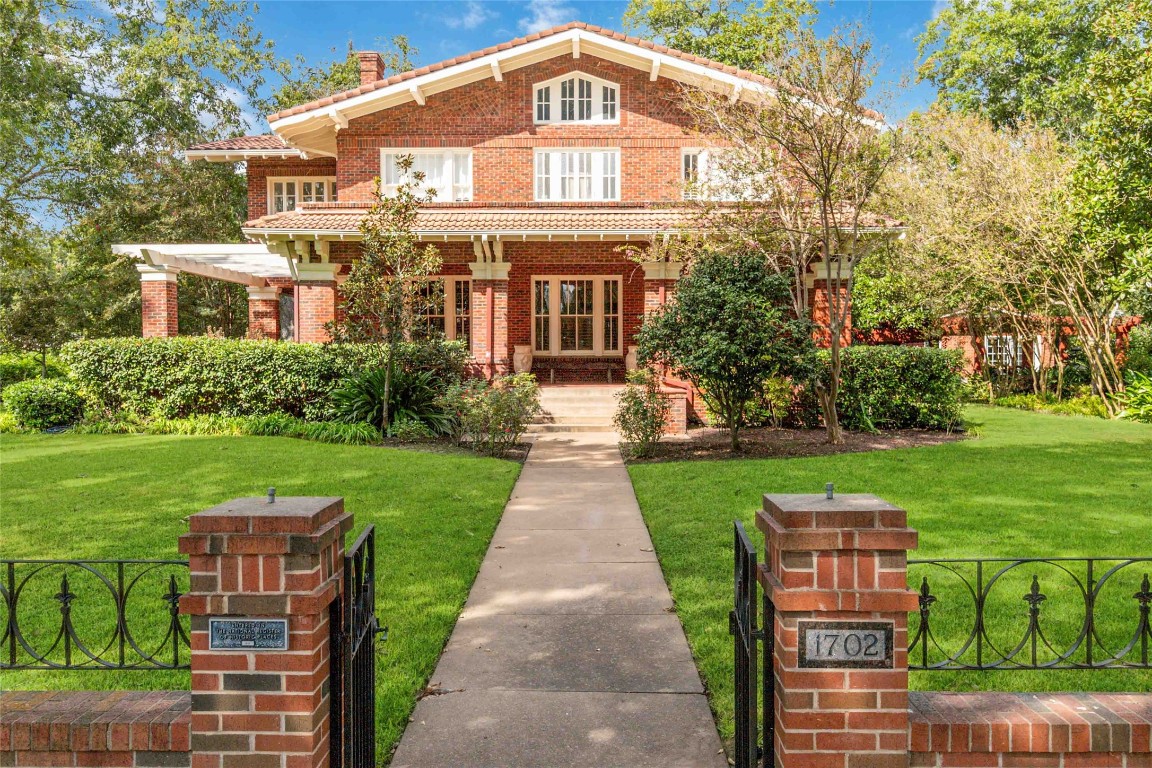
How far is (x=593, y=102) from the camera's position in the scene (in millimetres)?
19047

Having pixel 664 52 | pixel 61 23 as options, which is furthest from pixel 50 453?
pixel 61 23

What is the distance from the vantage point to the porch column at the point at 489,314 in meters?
16.9

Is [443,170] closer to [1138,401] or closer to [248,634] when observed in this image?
[1138,401]

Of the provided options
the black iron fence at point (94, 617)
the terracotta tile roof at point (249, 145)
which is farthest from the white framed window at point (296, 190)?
the black iron fence at point (94, 617)

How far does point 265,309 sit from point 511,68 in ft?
32.4

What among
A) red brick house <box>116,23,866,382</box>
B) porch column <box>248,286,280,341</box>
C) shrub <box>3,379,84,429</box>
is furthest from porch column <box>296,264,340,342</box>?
porch column <box>248,286,280,341</box>

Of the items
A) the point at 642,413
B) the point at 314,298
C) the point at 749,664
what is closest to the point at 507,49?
the point at 314,298

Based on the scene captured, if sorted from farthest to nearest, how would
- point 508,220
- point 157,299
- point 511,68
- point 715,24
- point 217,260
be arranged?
point 715,24 → point 217,260 → point 157,299 → point 511,68 → point 508,220

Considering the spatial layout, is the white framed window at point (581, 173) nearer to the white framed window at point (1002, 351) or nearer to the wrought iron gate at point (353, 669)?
the white framed window at point (1002, 351)

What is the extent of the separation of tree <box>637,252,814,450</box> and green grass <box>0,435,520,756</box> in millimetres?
3125

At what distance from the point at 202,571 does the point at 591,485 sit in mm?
6985

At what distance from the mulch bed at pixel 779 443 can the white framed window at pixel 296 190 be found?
44.5 feet

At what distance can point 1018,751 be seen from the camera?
2.86 metres

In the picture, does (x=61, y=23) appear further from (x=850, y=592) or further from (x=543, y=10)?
(x=850, y=592)
